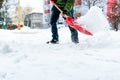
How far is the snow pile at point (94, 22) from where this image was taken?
7105 millimetres

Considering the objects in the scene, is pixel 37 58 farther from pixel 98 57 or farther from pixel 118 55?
pixel 118 55

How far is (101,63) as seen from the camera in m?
4.33

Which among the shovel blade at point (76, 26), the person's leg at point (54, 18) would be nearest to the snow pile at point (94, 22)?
the shovel blade at point (76, 26)

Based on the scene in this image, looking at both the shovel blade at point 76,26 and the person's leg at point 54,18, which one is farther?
the person's leg at point 54,18

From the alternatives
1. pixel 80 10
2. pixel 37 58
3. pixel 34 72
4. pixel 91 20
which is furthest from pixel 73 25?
pixel 80 10

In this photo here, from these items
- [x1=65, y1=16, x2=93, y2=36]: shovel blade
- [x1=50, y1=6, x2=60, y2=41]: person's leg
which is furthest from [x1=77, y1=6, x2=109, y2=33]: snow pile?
[x1=50, y1=6, x2=60, y2=41]: person's leg

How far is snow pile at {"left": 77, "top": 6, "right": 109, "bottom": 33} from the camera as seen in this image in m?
7.11

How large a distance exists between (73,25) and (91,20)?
0.43 m

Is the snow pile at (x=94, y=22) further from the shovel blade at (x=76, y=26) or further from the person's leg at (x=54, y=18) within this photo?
the person's leg at (x=54, y=18)

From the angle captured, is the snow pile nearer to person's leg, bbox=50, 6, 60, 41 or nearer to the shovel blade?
the shovel blade

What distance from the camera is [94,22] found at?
7.11 meters

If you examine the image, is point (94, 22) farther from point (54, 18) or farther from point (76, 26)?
point (54, 18)

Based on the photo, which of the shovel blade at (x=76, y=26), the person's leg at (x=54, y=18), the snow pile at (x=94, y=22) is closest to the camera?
the shovel blade at (x=76, y=26)

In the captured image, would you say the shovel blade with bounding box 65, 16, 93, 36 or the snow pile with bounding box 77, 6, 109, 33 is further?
the snow pile with bounding box 77, 6, 109, 33
